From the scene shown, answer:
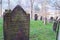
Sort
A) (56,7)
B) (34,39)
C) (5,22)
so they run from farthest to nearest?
(56,7) < (34,39) < (5,22)

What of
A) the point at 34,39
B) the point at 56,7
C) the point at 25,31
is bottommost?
the point at 34,39

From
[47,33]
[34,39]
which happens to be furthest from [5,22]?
[47,33]

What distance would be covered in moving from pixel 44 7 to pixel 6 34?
655cm

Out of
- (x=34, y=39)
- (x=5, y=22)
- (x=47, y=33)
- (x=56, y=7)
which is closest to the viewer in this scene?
(x=5, y=22)

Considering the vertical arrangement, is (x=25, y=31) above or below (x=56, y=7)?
below

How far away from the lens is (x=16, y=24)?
12.5 ft

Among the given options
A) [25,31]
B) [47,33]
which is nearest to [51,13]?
[47,33]

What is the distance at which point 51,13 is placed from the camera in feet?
34.0

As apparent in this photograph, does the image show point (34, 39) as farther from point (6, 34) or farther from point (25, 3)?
point (25, 3)

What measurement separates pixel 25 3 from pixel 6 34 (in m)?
6.82

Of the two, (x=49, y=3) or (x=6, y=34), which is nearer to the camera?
(x=6, y=34)

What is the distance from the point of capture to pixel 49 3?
10430 millimetres

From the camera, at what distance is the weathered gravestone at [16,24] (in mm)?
3748

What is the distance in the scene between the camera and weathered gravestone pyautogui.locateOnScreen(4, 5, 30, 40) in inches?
148
